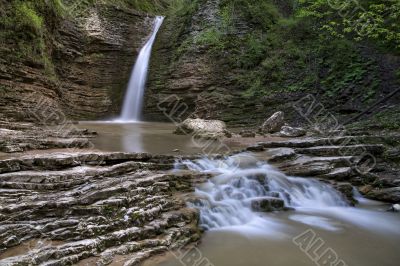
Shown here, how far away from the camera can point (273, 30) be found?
1659 cm

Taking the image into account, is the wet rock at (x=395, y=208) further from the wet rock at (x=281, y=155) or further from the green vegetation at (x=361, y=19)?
the green vegetation at (x=361, y=19)

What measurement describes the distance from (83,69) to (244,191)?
13675 millimetres

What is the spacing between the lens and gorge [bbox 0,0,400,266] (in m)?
4.22

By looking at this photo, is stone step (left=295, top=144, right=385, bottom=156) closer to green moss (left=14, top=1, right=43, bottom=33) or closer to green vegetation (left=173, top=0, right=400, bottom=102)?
green vegetation (left=173, top=0, right=400, bottom=102)

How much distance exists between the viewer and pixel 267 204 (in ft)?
18.8

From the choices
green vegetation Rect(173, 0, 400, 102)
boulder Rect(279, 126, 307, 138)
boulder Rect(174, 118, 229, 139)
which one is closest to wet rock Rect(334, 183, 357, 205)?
boulder Rect(279, 126, 307, 138)

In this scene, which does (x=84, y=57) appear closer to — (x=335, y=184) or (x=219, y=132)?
(x=219, y=132)

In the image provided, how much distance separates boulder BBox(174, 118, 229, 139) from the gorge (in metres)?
0.08

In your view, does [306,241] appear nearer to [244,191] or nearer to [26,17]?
[244,191]

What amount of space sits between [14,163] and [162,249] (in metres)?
2.76

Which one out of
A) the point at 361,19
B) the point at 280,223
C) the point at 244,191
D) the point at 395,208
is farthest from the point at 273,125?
the point at 280,223

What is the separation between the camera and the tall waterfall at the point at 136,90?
1703 centimetres

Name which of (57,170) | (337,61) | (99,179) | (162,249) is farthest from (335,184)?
(337,61)

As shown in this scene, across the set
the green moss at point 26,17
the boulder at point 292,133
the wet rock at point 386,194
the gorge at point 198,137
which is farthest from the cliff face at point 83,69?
the wet rock at point 386,194
